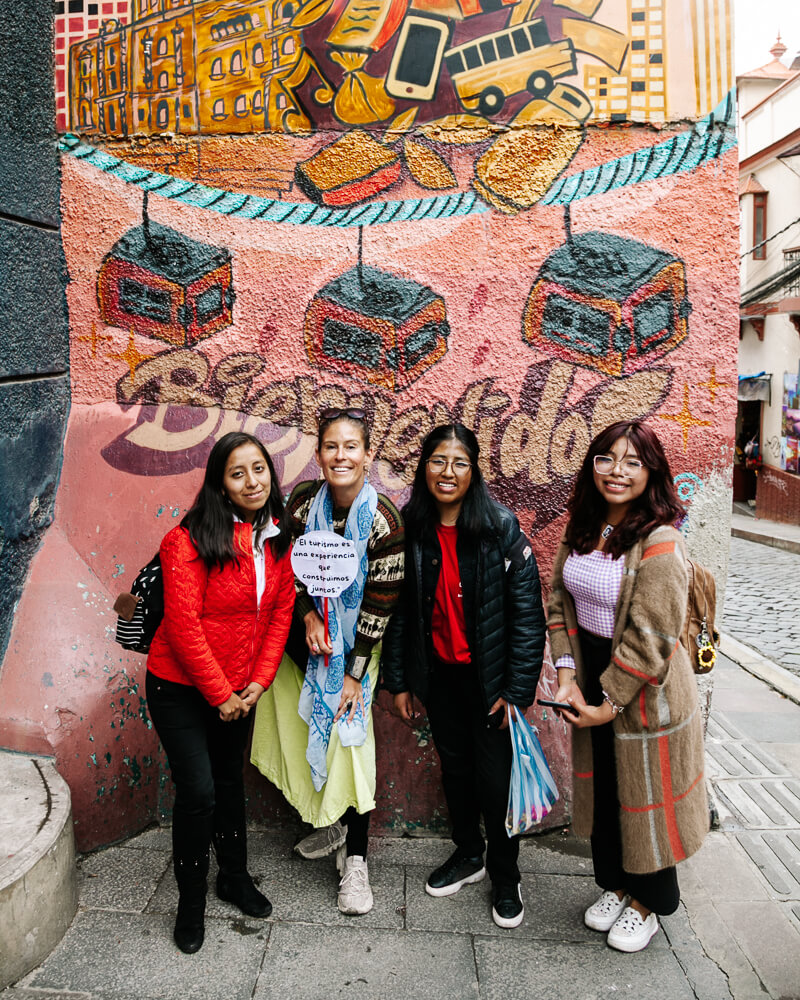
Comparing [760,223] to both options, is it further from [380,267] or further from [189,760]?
[189,760]

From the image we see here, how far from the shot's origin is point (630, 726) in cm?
253

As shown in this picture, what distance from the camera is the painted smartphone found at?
10.9 feet

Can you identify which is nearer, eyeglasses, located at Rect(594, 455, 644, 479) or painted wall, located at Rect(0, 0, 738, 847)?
eyeglasses, located at Rect(594, 455, 644, 479)

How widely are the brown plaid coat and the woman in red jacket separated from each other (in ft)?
3.41

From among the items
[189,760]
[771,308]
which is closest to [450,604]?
[189,760]

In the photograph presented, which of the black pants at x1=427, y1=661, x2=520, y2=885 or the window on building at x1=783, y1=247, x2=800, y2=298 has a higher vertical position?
the window on building at x1=783, y1=247, x2=800, y2=298

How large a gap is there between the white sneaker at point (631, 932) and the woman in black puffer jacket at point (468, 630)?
0.34 m

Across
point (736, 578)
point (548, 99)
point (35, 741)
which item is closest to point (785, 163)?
point (736, 578)

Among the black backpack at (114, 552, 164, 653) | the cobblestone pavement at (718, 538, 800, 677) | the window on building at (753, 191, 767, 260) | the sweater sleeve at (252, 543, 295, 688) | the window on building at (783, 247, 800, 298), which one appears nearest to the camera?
the black backpack at (114, 552, 164, 653)

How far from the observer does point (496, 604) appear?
265 centimetres

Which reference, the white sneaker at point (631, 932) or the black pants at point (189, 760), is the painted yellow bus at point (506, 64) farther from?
Result: the white sneaker at point (631, 932)

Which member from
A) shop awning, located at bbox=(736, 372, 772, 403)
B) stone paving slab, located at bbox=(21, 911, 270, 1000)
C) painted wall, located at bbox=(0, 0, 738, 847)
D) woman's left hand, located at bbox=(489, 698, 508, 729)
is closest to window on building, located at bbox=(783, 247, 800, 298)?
shop awning, located at bbox=(736, 372, 772, 403)

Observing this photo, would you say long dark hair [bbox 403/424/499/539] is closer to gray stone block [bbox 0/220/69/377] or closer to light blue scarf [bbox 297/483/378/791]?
light blue scarf [bbox 297/483/378/791]

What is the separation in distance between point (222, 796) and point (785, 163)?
1903 centimetres
